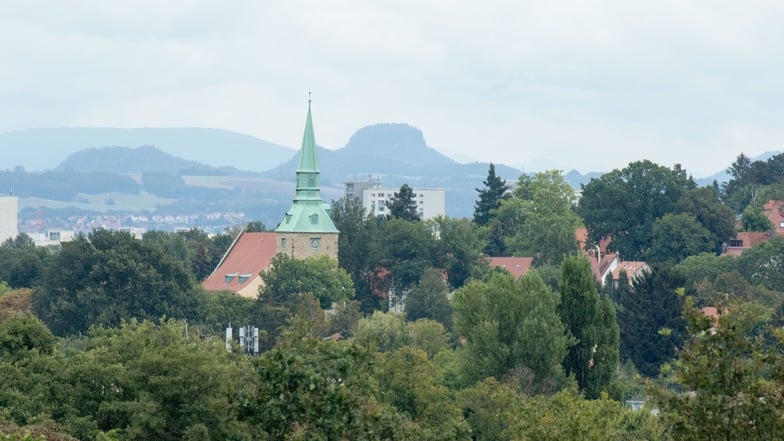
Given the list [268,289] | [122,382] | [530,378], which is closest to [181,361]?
[122,382]

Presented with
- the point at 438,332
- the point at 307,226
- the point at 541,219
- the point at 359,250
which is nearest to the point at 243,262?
the point at 307,226

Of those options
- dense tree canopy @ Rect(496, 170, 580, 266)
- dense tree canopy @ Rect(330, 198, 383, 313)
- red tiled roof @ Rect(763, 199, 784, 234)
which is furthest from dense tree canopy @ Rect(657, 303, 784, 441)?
red tiled roof @ Rect(763, 199, 784, 234)

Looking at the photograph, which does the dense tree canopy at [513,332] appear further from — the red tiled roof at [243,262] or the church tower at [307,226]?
the red tiled roof at [243,262]

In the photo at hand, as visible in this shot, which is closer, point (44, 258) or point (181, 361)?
point (181, 361)

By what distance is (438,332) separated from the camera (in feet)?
268

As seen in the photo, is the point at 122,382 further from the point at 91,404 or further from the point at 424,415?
the point at 424,415

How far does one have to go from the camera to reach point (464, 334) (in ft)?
216

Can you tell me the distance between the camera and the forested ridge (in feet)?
106

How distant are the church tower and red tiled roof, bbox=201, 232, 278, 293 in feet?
7.86

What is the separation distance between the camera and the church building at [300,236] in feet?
369

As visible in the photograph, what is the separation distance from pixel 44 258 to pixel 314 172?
54.2ft

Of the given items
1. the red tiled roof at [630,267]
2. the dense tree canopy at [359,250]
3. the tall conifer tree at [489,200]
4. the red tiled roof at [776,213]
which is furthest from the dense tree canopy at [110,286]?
the red tiled roof at [776,213]

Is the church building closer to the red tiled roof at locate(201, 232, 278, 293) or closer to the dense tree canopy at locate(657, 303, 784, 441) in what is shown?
the red tiled roof at locate(201, 232, 278, 293)

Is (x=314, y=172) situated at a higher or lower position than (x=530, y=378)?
higher
